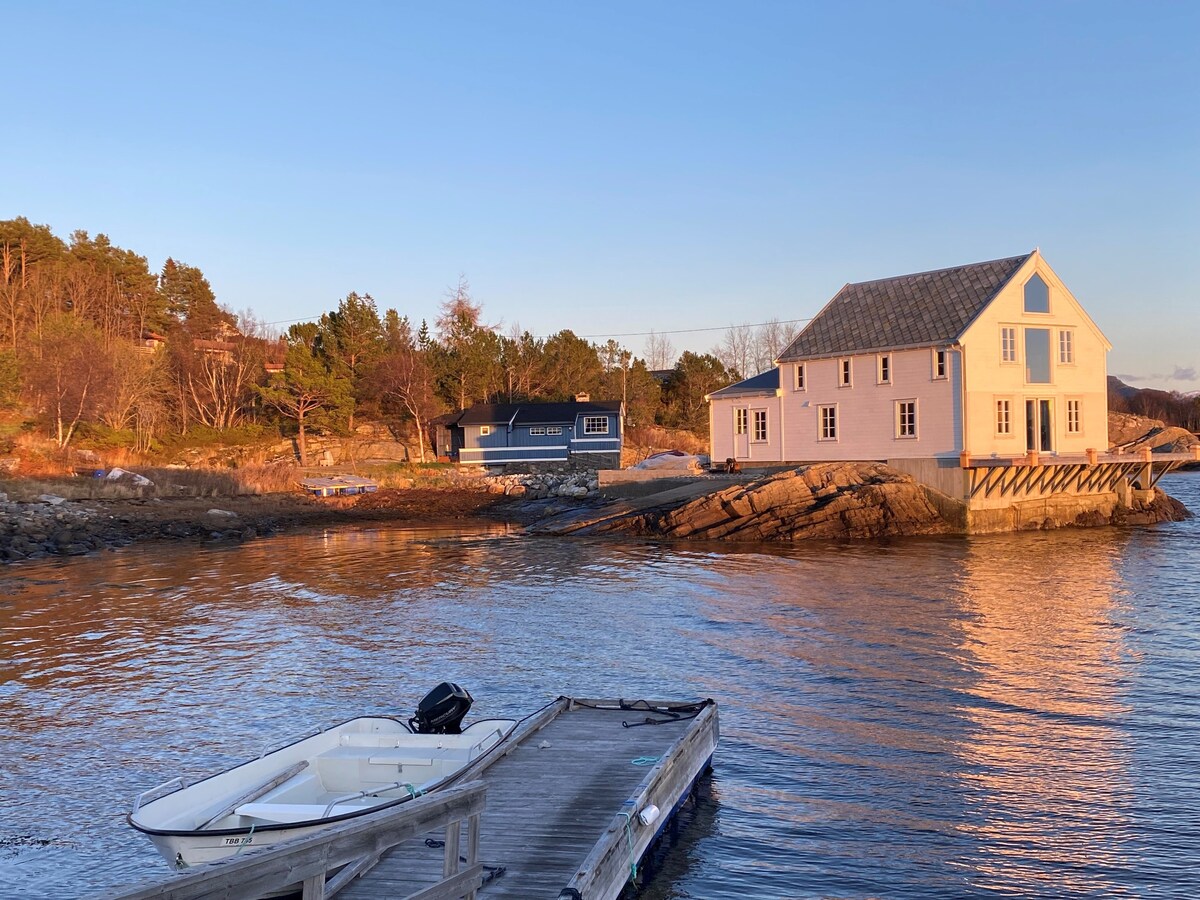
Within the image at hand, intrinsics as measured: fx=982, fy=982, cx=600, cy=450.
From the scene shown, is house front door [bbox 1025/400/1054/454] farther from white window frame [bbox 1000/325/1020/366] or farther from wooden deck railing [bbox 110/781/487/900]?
wooden deck railing [bbox 110/781/487/900]

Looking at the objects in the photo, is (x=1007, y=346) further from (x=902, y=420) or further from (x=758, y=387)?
(x=758, y=387)

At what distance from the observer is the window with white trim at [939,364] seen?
3803cm

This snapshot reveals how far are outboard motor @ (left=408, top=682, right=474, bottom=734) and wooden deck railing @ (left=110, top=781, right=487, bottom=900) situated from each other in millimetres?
3850

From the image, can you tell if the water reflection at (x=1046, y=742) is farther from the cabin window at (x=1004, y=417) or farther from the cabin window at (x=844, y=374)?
the cabin window at (x=844, y=374)

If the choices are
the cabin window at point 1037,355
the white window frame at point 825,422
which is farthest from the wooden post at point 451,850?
the cabin window at point 1037,355

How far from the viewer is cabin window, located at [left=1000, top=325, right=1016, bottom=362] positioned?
1517 inches

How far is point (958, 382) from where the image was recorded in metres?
37.4

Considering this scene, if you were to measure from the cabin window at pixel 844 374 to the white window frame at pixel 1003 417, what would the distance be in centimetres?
591

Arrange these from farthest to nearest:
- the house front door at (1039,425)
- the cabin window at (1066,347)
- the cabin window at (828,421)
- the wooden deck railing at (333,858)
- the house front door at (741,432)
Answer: the house front door at (741,432) → the cabin window at (828,421) → the cabin window at (1066,347) → the house front door at (1039,425) → the wooden deck railing at (333,858)

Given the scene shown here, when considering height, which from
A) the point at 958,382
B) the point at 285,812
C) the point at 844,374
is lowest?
the point at 285,812

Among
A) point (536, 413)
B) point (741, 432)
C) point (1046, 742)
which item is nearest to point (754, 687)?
point (1046, 742)

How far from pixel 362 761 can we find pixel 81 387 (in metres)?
51.8

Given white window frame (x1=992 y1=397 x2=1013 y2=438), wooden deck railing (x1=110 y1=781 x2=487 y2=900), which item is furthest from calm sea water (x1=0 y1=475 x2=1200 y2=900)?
white window frame (x1=992 y1=397 x2=1013 y2=438)

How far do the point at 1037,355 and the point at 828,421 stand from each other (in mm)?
8610
